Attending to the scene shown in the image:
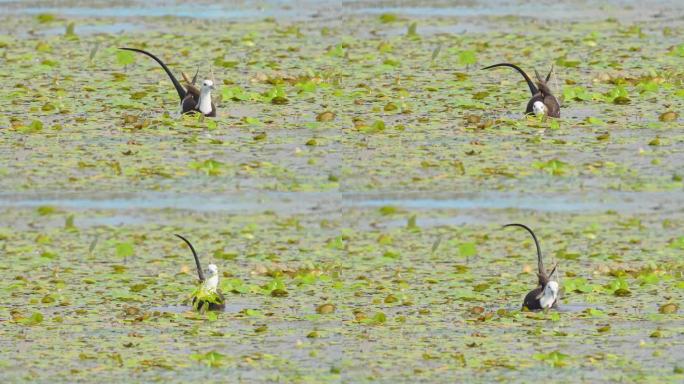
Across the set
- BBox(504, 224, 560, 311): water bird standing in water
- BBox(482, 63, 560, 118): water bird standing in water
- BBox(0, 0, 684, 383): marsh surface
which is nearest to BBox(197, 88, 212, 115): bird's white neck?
BBox(0, 0, 684, 383): marsh surface

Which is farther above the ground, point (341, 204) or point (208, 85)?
point (208, 85)

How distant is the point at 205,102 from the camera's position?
45.0ft

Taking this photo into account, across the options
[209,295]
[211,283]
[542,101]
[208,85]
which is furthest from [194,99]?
[542,101]

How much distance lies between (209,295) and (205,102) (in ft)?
6.93

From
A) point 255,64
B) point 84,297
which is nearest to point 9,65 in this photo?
point 255,64

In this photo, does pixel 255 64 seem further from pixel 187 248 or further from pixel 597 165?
pixel 597 165

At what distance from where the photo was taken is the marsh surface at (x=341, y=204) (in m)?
11.4

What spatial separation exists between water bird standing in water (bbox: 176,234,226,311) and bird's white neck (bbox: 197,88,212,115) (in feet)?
5.83

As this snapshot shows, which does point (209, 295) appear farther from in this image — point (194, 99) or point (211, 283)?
point (194, 99)

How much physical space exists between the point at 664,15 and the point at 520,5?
1276 millimetres

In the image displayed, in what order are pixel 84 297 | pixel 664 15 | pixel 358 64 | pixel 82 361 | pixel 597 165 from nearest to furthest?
pixel 82 361
pixel 84 297
pixel 597 165
pixel 358 64
pixel 664 15

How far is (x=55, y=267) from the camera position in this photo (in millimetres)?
13055

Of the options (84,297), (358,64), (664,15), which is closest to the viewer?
(84,297)

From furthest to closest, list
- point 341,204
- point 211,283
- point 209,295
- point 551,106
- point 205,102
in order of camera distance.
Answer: point 551,106
point 205,102
point 341,204
point 211,283
point 209,295
